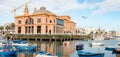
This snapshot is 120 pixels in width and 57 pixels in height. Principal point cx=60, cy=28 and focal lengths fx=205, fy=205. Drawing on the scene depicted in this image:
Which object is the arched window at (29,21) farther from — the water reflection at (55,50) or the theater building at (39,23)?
the water reflection at (55,50)

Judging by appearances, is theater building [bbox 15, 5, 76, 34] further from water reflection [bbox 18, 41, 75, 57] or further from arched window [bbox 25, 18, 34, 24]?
water reflection [bbox 18, 41, 75, 57]

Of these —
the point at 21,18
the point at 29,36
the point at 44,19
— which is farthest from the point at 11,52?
the point at 21,18

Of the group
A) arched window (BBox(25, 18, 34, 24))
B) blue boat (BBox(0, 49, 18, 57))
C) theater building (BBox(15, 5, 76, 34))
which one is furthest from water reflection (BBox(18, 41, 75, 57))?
arched window (BBox(25, 18, 34, 24))

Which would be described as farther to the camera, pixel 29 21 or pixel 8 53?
pixel 29 21

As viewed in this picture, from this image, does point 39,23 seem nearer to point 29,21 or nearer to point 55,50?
point 29,21

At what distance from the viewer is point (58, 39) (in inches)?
5069

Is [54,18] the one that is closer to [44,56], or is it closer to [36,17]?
[36,17]

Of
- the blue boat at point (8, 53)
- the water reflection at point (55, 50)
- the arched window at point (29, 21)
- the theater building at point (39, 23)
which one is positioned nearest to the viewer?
the blue boat at point (8, 53)

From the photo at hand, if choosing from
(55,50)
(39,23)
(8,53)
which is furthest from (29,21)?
(8,53)

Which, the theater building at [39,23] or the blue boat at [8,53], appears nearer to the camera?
the blue boat at [8,53]

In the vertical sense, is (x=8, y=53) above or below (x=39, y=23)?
below

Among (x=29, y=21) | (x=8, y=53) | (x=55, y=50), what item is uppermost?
(x=29, y=21)

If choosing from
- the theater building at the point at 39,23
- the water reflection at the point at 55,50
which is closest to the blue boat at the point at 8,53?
the water reflection at the point at 55,50

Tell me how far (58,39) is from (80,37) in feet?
109
